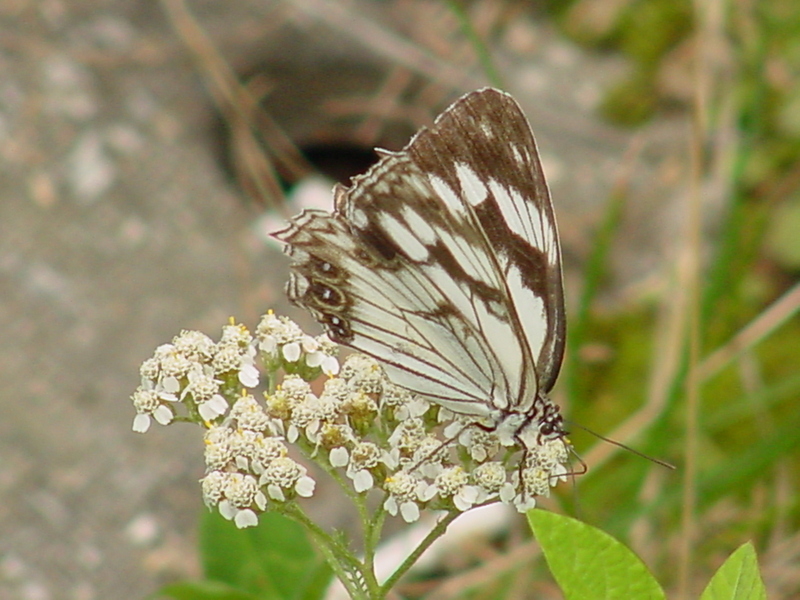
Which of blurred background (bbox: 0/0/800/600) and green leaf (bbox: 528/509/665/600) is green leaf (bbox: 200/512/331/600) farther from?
green leaf (bbox: 528/509/665/600)

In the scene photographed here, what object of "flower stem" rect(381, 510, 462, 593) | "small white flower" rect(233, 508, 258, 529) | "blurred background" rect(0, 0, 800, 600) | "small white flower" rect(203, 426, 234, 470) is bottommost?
"flower stem" rect(381, 510, 462, 593)

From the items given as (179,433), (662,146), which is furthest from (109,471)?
(662,146)

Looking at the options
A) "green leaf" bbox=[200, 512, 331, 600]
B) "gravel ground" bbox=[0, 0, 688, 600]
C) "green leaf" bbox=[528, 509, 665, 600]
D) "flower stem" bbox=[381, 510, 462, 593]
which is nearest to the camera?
"green leaf" bbox=[528, 509, 665, 600]

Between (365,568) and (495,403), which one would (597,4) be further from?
(365,568)

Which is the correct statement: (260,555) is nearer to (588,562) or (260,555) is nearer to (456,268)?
(456,268)

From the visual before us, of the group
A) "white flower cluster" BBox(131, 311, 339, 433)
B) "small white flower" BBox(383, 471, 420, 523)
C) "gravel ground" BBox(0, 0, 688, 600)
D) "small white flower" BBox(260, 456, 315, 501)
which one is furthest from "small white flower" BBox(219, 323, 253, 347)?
"gravel ground" BBox(0, 0, 688, 600)

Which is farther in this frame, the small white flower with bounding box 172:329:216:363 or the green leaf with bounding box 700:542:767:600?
the small white flower with bounding box 172:329:216:363

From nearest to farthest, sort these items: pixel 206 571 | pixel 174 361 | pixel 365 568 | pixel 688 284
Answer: pixel 365 568 → pixel 174 361 → pixel 206 571 → pixel 688 284
